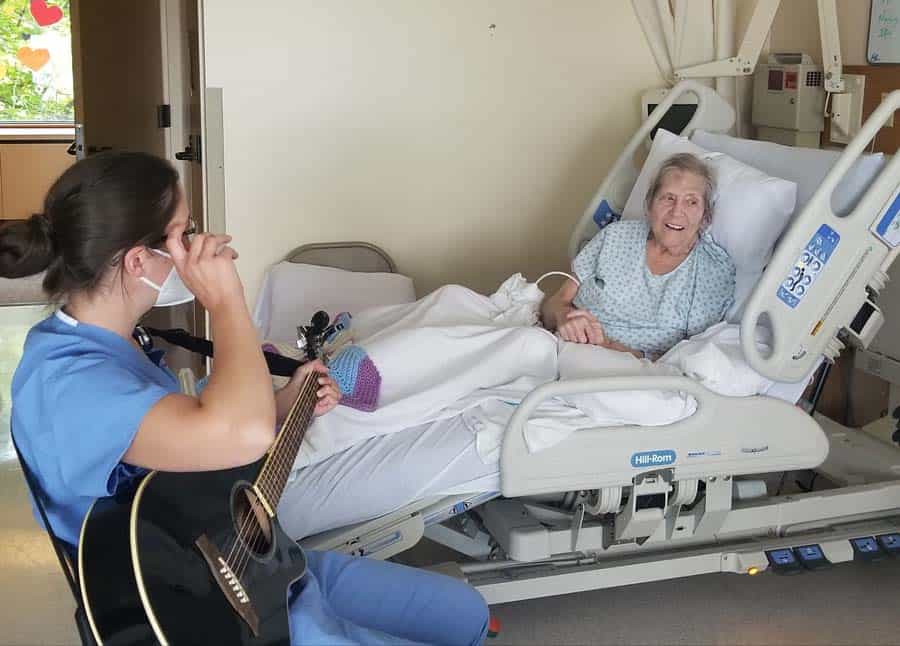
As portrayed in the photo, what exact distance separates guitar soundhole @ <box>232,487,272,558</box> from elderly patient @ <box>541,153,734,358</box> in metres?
1.29

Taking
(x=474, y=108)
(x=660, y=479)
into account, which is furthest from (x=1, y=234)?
(x=474, y=108)

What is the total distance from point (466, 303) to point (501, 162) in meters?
1.17

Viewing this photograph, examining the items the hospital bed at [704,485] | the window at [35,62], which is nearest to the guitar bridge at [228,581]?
the hospital bed at [704,485]

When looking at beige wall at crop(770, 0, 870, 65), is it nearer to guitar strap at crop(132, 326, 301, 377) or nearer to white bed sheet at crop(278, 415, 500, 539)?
white bed sheet at crop(278, 415, 500, 539)

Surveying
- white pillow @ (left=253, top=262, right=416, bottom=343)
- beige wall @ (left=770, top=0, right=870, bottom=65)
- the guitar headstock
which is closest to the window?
white pillow @ (left=253, top=262, right=416, bottom=343)

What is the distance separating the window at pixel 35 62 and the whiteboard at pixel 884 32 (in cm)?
756

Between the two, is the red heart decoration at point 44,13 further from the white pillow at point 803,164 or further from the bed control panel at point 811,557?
the bed control panel at point 811,557

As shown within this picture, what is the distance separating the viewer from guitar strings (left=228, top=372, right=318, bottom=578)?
160 cm

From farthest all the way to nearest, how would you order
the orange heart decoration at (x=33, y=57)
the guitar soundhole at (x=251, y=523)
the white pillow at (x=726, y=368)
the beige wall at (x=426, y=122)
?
the orange heart decoration at (x=33, y=57)
the beige wall at (x=426, y=122)
the white pillow at (x=726, y=368)
the guitar soundhole at (x=251, y=523)

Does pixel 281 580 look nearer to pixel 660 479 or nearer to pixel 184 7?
pixel 660 479

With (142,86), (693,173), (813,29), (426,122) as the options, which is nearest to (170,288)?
(693,173)

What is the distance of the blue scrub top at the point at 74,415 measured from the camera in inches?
59.6

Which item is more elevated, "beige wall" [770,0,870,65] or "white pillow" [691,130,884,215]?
"beige wall" [770,0,870,65]

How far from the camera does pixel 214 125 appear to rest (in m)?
3.57
